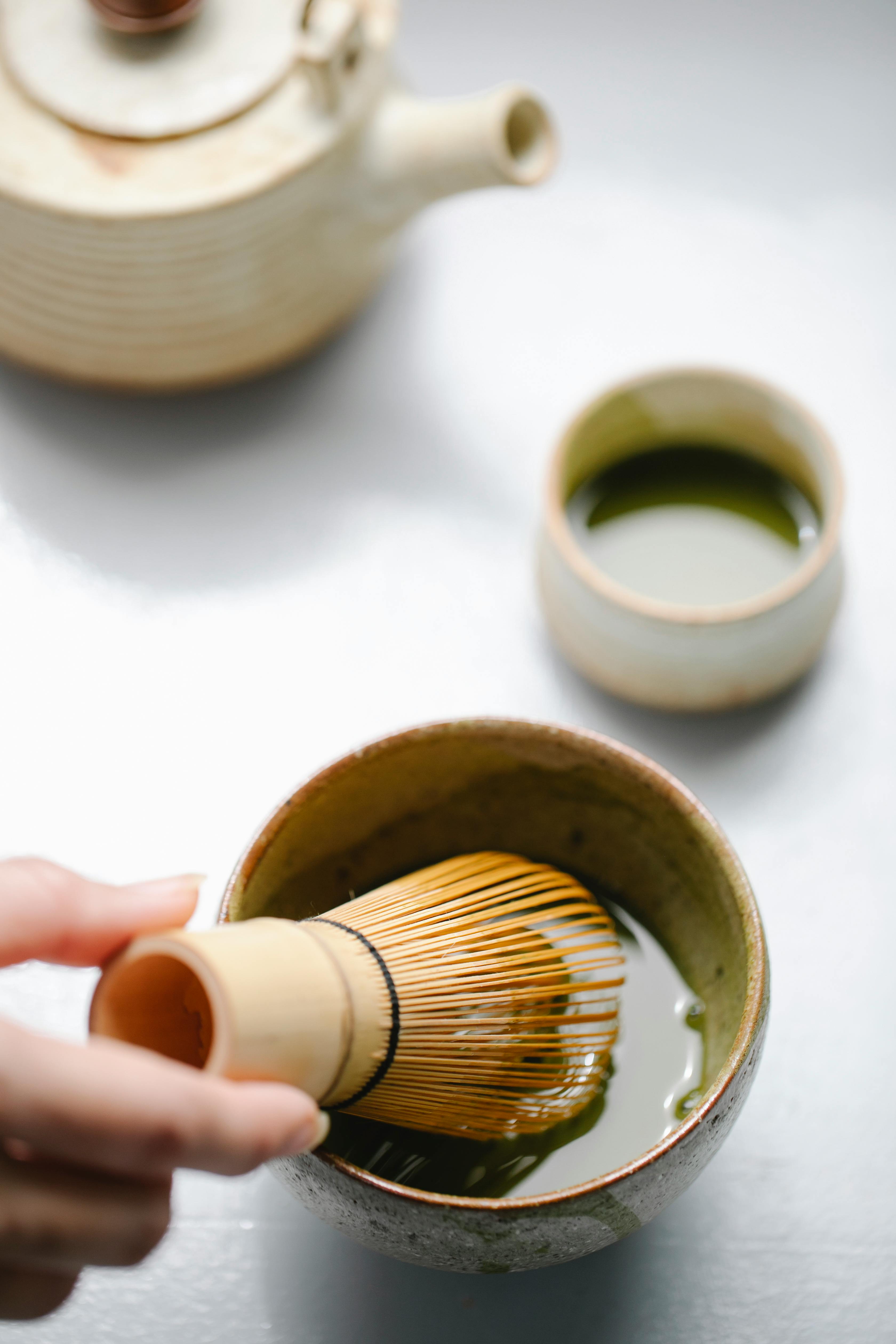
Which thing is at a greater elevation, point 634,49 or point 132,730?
point 634,49

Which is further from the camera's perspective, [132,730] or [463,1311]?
[132,730]

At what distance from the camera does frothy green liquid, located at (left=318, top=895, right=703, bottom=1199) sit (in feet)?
1.78

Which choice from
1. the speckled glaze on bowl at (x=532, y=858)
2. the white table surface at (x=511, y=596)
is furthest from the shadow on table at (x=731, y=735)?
the speckled glaze on bowl at (x=532, y=858)

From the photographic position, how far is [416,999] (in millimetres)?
491

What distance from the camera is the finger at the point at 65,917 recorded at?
43 cm

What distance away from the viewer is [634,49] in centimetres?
101

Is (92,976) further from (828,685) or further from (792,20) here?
(792,20)

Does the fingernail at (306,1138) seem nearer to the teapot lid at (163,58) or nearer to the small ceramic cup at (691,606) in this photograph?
the small ceramic cup at (691,606)

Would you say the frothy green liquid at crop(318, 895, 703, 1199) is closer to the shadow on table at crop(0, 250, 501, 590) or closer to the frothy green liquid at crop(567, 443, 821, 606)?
the frothy green liquid at crop(567, 443, 821, 606)

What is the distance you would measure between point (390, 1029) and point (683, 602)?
354 mm

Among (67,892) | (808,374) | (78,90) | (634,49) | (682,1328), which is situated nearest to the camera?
(67,892)

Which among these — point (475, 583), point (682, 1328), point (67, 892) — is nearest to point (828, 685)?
point (475, 583)

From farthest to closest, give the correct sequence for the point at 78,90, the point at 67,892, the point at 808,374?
the point at 808,374
the point at 78,90
the point at 67,892

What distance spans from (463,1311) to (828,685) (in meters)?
0.39
